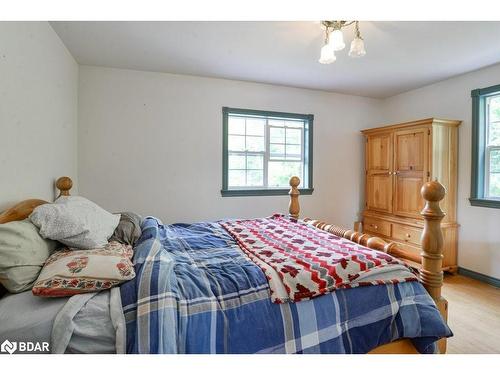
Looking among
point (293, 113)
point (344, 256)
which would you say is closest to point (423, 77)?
point (293, 113)

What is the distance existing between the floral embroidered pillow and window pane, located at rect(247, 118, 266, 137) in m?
2.69

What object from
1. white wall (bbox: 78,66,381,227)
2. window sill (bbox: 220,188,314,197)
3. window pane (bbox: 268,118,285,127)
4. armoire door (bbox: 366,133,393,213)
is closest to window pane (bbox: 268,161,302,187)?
window sill (bbox: 220,188,314,197)

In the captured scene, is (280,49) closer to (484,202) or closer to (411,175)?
(411,175)

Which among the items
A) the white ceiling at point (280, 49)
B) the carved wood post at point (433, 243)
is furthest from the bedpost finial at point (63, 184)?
the carved wood post at point (433, 243)

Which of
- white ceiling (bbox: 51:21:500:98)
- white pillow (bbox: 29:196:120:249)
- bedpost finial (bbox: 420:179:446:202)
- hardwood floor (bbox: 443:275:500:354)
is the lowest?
hardwood floor (bbox: 443:275:500:354)

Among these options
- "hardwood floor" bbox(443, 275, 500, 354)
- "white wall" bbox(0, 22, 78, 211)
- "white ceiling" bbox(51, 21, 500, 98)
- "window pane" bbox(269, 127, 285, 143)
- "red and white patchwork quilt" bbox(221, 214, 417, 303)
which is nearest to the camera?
"red and white patchwork quilt" bbox(221, 214, 417, 303)

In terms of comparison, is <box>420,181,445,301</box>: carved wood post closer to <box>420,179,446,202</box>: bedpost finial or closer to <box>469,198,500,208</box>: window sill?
<box>420,179,446,202</box>: bedpost finial

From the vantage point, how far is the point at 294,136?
384 cm

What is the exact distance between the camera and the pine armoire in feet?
10.2

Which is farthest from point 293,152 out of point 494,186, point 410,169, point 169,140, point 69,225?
point 69,225

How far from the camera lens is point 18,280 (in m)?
1.05

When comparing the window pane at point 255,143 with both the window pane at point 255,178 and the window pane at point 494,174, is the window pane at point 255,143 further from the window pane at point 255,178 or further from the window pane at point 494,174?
the window pane at point 494,174

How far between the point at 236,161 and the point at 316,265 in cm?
242

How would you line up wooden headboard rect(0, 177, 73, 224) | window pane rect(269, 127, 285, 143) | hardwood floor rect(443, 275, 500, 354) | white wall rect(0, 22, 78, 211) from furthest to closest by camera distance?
window pane rect(269, 127, 285, 143) → hardwood floor rect(443, 275, 500, 354) → white wall rect(0, 22, 78, 211) → wooden headboard rect(0, 177, 73, 224)
